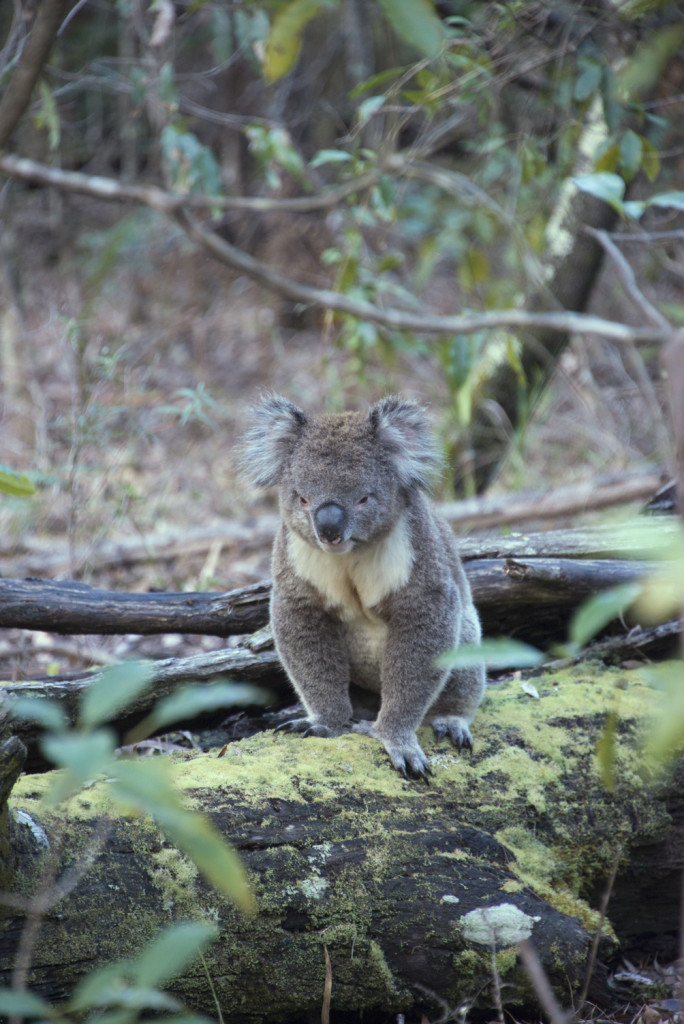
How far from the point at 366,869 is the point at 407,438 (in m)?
1.52

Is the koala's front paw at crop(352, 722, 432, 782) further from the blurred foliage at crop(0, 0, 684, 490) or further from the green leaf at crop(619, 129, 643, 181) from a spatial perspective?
the green leaf at crop(619, 129, 643, 181)

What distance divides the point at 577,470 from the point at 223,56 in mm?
5193

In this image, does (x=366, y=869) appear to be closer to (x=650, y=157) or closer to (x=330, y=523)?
(x=330, y=523)

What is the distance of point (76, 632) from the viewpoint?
3506 millimetres

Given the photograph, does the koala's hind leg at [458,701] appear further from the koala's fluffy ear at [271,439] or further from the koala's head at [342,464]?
the koala's fluffy ear at [271,439]

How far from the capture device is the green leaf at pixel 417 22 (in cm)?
126

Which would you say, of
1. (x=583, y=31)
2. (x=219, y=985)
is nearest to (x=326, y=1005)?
(x=219, y=985)

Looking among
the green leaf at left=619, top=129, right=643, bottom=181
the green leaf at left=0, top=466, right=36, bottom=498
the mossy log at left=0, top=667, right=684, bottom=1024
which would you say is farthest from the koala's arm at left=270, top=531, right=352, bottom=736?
the green leaf at left=619, top=129, right=643, bottom=181

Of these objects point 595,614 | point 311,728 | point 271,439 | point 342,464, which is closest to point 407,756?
point 311,728

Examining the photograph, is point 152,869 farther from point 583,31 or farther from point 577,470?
point 577,470

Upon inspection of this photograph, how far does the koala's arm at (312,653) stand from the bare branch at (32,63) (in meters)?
1.77

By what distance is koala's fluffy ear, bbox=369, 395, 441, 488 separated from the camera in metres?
3.23

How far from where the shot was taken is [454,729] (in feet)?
10.5

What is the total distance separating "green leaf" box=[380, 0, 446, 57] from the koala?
5.94 ft
